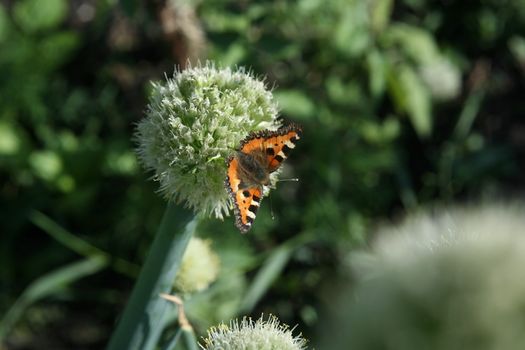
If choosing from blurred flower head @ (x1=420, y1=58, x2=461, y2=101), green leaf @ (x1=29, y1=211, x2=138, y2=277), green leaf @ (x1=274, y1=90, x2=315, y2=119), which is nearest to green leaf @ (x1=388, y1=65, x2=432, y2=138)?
green leaf @ (x1=274, y1=90, x2=315, y2=119)

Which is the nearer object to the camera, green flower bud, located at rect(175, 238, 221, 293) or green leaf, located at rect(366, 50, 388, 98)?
green flower bud, located at rect(175, 238, 221, 293)

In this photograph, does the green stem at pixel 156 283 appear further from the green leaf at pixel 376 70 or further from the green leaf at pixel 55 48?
the green leaf at pixel 55 48

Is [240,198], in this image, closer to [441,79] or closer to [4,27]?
[4,27]

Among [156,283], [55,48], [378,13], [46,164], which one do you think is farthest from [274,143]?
[55,48]

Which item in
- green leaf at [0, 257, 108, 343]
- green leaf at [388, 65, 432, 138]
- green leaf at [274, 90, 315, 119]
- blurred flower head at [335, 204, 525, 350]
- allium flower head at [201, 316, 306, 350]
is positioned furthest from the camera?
green leaf at [388, 65, 432, 138]

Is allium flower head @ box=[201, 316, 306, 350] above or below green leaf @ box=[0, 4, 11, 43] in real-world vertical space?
below

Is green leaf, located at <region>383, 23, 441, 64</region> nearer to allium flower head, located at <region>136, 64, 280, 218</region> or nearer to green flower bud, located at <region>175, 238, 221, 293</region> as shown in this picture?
green flower bud, located at <region>175, 238, 221, 293</region>
